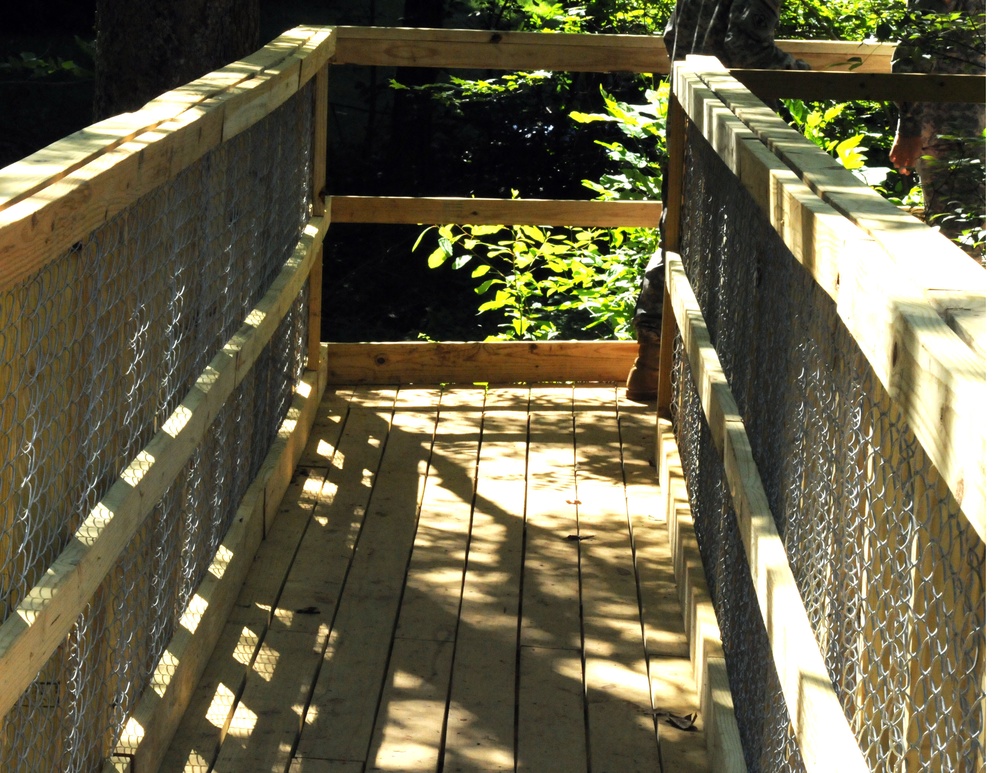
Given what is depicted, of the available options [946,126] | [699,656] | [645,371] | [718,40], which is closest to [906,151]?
[946,126]

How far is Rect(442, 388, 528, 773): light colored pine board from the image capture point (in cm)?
335

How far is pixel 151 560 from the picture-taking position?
308 centimetres

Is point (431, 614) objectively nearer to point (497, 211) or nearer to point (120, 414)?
point (120, 414)

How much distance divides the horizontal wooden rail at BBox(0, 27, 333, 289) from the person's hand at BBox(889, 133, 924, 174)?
2.88m

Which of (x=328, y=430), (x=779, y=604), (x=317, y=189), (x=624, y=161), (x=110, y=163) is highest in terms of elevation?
(x=110, y=163)

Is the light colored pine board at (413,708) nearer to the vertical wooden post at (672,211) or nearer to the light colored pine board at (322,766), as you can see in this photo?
the light colored pine board at (322,766)

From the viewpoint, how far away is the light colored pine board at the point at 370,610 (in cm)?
338

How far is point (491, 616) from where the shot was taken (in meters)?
4.07

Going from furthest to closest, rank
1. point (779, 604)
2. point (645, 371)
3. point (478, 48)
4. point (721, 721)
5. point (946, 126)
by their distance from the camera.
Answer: point (645, 371) → point (478, 48) → point (946, 126) → point (721, 721) → point (779, 604)

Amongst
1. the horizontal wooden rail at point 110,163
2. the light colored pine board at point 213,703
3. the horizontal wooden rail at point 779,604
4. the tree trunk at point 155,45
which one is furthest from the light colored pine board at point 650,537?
the tree trunk at point 155,45

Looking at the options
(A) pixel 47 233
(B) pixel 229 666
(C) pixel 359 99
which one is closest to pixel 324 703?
(B) pixel 229 666

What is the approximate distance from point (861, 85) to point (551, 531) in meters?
1.94

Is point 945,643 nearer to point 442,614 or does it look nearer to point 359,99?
point 442,614

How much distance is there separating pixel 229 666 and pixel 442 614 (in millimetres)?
683
